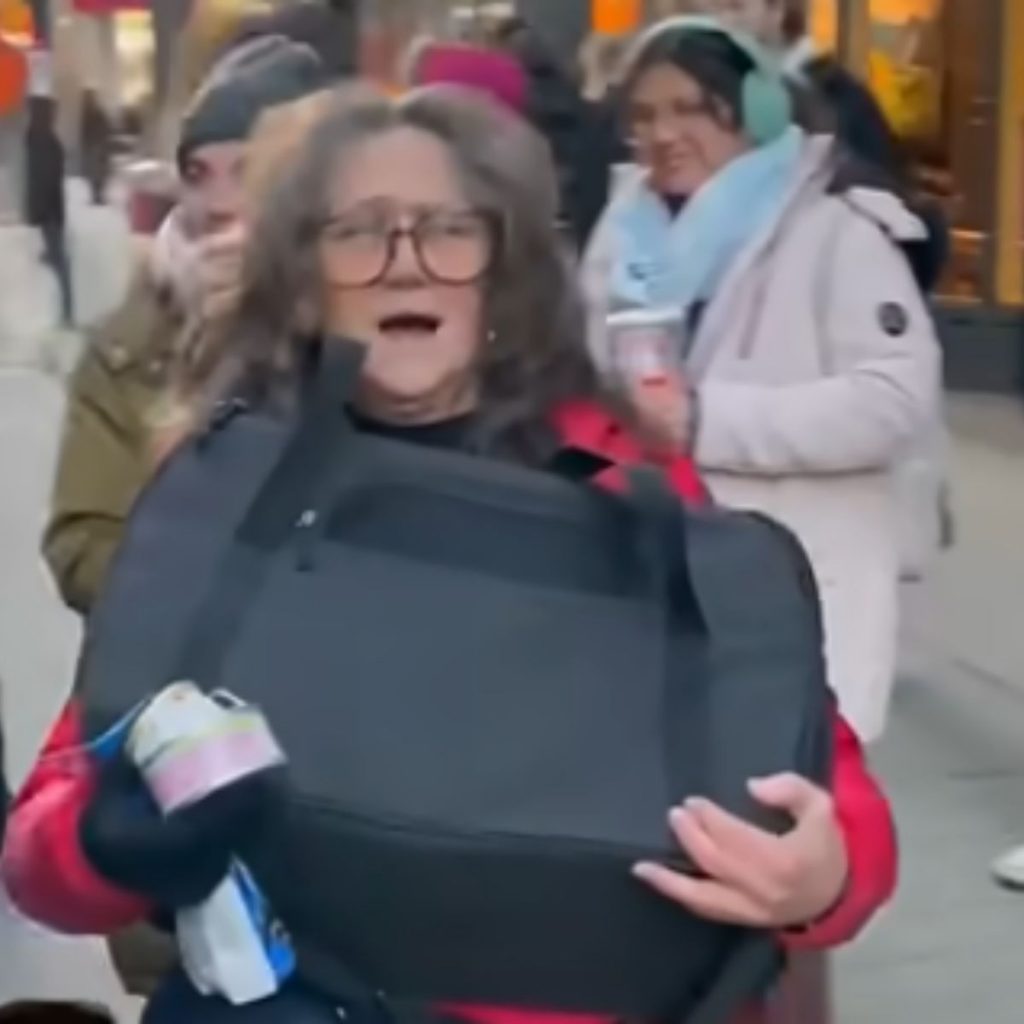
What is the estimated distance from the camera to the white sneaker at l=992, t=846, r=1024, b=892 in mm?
6160

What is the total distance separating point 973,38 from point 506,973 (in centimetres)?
1163

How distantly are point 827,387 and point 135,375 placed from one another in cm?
130

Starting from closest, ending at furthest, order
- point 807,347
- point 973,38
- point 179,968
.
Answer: point 179,968
point 807,347
point 973,38

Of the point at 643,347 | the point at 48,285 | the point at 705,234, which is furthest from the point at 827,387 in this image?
the point at 48,285

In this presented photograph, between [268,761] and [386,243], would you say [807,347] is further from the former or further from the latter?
[268,761]

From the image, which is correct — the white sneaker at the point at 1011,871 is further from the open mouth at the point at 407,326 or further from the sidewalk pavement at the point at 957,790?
the open mouth at the point at 407,326

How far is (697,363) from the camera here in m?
4.67

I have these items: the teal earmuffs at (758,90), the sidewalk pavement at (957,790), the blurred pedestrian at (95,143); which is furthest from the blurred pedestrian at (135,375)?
the blurred pedestrian at (95,143)

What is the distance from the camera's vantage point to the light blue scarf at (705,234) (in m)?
4.58

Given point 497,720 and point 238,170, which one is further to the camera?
point 238,170

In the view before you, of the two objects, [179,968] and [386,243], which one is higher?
[386,243]

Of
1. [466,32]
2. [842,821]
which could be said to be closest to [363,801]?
[842,821]

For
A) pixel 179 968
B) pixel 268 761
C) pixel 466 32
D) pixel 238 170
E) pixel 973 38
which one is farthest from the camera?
pixel 973 38

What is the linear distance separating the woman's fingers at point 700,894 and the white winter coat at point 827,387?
2147 millimetres
